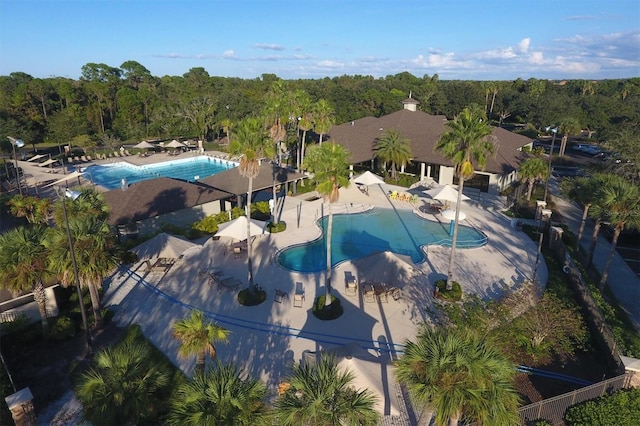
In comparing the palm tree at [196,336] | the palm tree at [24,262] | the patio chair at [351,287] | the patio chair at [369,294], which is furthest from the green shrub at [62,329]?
the patio chair at [369,294]

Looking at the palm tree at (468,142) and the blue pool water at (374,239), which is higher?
the palm tree at (468,142)

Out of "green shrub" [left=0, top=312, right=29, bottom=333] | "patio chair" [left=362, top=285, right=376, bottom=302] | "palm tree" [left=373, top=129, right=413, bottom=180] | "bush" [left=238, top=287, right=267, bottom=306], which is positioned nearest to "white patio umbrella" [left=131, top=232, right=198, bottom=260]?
"bush" [left=238, top=287, right=267, bottom=306]

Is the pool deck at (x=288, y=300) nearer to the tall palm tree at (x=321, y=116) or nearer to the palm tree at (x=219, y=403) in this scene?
the palm tree at (x=219, y=403)

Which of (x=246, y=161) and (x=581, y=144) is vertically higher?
(x=246, y=161)

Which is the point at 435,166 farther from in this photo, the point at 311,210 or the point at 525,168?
the point at 311,210

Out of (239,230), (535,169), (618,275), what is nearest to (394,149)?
(535,169)

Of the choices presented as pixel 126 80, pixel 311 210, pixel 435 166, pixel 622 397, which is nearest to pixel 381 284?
pixel 622 397
